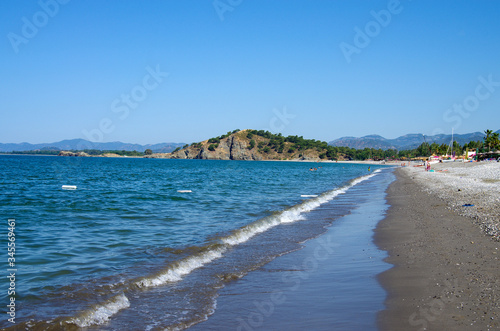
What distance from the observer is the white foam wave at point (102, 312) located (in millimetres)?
6230

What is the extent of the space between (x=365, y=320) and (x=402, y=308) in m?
0.84

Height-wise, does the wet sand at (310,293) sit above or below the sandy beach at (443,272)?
below

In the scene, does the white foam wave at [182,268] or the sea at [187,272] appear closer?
the sea at [187,272]

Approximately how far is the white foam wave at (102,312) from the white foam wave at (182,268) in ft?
3.40

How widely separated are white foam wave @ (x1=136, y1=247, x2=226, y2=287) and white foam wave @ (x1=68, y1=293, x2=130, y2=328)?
104cm

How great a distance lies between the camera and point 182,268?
31.1 ft

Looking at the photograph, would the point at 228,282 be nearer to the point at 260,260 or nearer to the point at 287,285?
the point at 287,285

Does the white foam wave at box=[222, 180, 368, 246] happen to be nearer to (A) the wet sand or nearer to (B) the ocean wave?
(B) the ocean wave

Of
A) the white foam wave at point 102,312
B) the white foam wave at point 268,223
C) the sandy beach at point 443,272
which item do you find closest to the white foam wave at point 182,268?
the white foam wave at point 102,312

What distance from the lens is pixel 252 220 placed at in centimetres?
Answer: 1725

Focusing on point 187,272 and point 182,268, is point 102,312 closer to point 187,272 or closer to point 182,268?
point 187,272

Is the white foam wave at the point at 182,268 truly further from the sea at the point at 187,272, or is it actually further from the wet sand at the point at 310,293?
the wet sand at the point at 310,293

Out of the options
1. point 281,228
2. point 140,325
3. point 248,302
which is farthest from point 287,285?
point 281,228

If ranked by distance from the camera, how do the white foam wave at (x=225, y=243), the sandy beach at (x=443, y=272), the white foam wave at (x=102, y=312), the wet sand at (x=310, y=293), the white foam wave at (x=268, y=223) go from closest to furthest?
the sandy beach at (x=443, y=272) → the wet sand at (x=310, y=293) → the white foam wave at (x=102, y=312) → the white foam wave at (x=225, y=243) → the white foam wave at (x=268, y=223)
